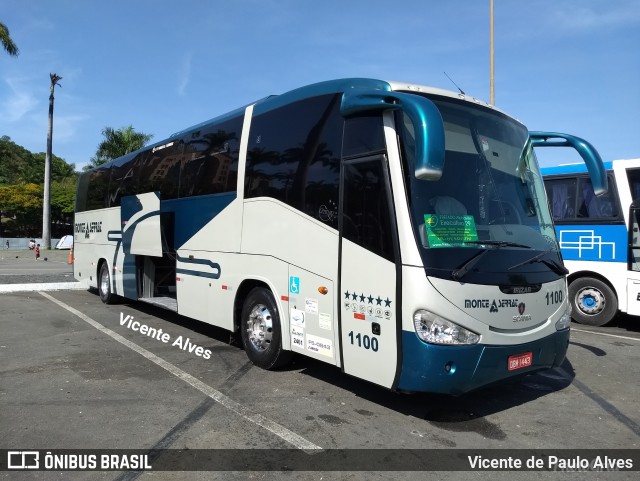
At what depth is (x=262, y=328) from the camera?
6.10 metres

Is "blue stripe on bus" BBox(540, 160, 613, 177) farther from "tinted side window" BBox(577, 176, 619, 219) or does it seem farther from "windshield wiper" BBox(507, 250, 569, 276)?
"windshield wiper" BBox(507, 250, 569, 276)

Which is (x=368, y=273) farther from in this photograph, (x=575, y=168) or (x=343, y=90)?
(x=575, y=168)

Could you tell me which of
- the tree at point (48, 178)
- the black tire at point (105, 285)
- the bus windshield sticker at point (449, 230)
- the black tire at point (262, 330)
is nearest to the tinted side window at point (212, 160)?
the black tire at point (262, 330)

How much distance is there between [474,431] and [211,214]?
15.0 feet

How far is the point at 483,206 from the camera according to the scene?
4617 millimetres

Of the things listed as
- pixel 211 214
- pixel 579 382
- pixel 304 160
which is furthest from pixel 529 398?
pixel 211 214

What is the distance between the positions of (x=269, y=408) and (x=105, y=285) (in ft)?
26.4

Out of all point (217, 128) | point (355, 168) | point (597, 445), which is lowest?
point (597, 445)

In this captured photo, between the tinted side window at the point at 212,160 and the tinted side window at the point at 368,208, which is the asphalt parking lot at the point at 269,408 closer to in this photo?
the tinted side window at the point at 368,208

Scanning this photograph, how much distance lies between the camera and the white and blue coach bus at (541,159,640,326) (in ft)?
29.9

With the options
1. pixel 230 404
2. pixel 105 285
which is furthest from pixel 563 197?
pixel 105 285

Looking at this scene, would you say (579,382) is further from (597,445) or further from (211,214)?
(211,214)

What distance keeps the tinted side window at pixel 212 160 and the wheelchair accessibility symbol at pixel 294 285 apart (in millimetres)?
1848

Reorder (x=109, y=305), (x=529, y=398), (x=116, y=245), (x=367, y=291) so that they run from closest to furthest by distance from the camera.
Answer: (x=367, y=291), (x=529, y=398), (x=116, y=245), (x=109, y=305)
